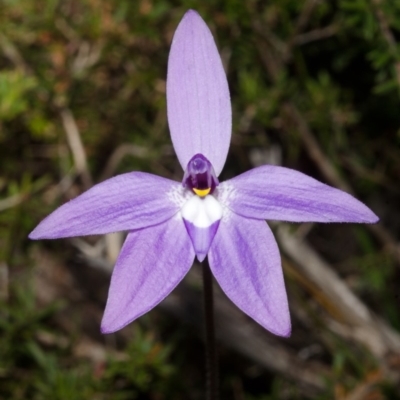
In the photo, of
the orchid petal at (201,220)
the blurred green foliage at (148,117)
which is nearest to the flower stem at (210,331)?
the orchid petal at (201,220)

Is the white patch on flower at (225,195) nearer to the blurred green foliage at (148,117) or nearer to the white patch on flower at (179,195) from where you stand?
the white patch on flower at (179,195)

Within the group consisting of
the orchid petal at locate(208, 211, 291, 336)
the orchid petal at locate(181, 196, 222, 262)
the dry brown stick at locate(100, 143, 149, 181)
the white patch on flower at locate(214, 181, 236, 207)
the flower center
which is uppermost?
the dry brown stick at locate(100, 143, 149, 181)

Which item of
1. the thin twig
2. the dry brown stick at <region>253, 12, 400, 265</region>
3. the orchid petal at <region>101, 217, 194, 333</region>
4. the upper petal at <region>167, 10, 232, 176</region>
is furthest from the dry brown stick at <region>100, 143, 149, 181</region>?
the orchid petal at <region>101, 217, 194, 333</region>

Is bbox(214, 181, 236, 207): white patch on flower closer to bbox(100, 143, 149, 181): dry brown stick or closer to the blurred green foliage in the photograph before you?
the blurred green foliage

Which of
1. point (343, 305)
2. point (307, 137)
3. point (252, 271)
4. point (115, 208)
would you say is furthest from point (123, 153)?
point (252, 271)

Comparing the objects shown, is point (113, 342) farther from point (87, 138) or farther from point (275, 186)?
point (275, 186)
